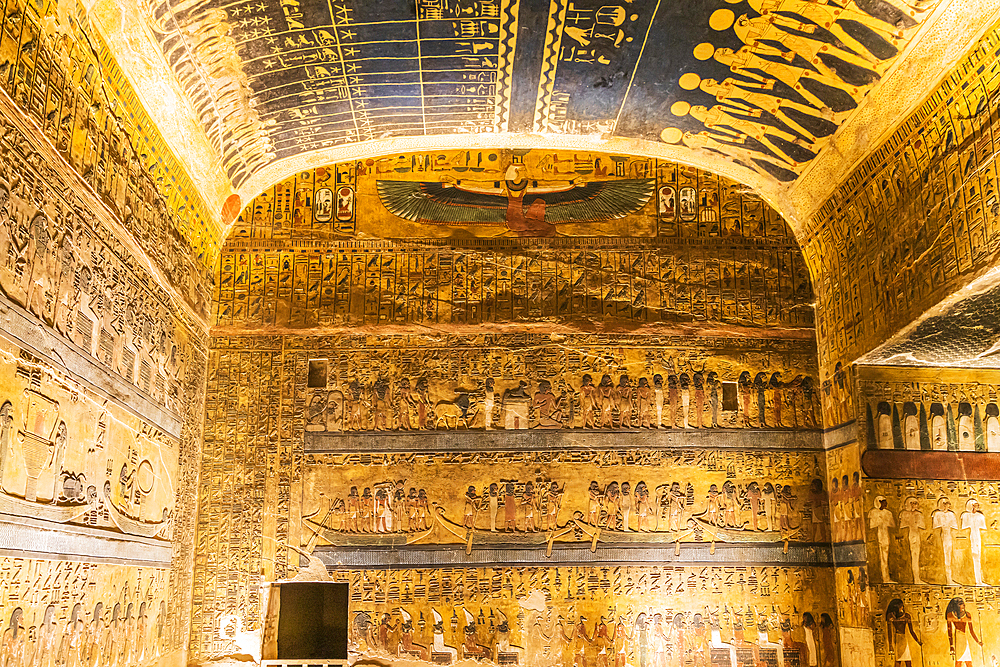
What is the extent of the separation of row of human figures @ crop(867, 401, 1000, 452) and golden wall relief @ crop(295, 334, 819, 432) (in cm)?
85

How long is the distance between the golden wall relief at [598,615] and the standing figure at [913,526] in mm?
901

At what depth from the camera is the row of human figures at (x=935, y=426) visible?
25.7ft

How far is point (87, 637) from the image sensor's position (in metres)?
5.84

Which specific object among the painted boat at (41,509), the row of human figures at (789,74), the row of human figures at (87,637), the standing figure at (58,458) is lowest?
the row of human figures at (87,637)

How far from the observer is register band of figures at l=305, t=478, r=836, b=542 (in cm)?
830

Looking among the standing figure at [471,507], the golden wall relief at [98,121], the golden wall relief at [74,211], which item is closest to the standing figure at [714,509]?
the standing figure at [471,507]

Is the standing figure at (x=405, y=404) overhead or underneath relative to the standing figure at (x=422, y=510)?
overhead

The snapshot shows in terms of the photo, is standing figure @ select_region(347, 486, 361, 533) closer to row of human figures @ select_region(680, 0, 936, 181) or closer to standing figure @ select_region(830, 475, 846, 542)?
standing figure @ select_region(830, 475, 846, 542)

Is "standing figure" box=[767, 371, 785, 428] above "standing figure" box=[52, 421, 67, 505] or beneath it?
above

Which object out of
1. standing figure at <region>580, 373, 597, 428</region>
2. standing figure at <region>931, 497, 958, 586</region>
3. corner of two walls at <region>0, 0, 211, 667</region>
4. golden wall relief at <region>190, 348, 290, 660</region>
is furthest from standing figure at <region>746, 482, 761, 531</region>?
corner of two walls at <region>0, 0, 211, 667</region>

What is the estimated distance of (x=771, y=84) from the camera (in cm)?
767

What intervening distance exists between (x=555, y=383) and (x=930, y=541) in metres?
3.72

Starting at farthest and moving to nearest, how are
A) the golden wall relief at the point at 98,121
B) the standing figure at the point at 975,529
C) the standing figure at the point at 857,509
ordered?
the standing figure at the point at 857,509
the standing figure at the point at 975,529
the golden wall relief at the point at 98,121

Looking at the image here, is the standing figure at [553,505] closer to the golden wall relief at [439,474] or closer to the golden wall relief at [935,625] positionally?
the golden wall relief at [439,474]
